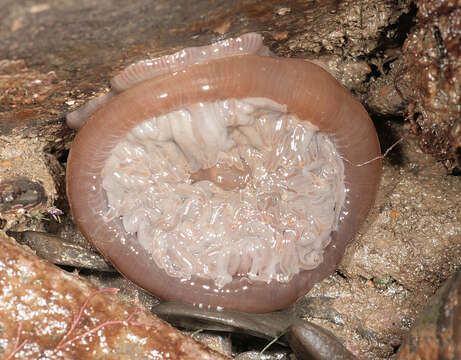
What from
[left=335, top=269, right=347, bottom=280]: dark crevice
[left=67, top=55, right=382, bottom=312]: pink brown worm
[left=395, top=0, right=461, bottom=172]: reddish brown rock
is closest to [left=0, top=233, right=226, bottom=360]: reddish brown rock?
[left=67, top=55, right=382, bottom=312]: pink brown worm

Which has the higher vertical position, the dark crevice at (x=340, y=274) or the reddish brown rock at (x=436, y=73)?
the reddish brown rock at (x=436, y=73)

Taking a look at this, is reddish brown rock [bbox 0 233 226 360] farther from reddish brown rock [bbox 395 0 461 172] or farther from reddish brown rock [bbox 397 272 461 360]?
reddish brown rock [bbox 395 0 461 172]

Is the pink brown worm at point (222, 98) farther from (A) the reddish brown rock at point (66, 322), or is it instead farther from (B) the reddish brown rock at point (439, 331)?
(B) the reddish brown rock at point (439, 331)

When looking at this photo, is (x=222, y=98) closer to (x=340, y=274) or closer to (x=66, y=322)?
(x=66, y=322)

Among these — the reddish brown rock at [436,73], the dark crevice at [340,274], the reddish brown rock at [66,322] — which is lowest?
the dark crevice at [340,274]

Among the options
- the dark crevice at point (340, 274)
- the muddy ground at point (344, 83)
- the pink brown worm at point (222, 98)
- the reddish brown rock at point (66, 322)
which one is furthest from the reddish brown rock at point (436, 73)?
the reddish brown rock at point (66, 322)

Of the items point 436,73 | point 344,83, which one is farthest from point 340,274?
point 436,73
